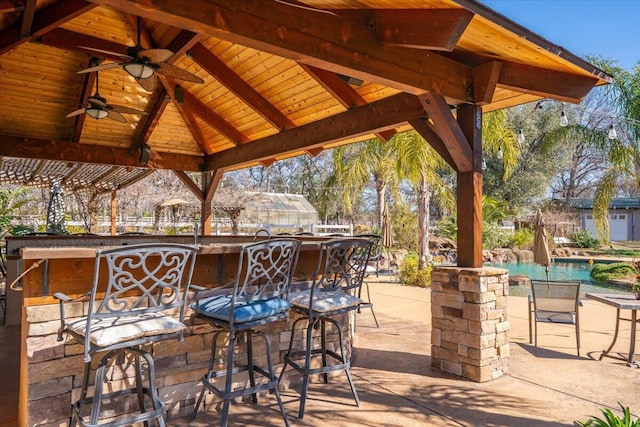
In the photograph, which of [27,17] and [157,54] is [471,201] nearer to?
[157,54]

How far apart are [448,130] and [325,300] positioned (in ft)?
5.93

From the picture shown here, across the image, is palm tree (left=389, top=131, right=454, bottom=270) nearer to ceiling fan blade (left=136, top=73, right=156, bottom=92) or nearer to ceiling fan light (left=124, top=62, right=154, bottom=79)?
ceiling fan blade (left=136, top=73, right=156, bottom=92)

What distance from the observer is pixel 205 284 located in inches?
123

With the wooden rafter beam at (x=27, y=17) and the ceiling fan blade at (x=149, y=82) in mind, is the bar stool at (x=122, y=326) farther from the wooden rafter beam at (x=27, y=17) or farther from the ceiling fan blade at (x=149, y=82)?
the ceiling fan blade at (x=149, y=82)

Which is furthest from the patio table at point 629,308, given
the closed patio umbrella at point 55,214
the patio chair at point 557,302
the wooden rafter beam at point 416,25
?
the closed patio umbrella at point 55,214

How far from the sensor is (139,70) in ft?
13.4

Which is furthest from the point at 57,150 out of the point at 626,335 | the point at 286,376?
the point at 626,335

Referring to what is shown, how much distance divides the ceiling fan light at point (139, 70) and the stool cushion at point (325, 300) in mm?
2609

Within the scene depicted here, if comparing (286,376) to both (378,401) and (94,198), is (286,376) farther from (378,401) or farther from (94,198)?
(94,198)

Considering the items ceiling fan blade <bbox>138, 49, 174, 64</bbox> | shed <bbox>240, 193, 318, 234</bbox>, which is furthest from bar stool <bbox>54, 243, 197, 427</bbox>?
shed <bbox>240, 193, 318, 234</bbox>

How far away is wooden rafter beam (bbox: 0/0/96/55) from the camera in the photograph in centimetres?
368

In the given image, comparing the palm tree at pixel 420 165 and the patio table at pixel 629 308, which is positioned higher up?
the palm tree at pixel 420 165

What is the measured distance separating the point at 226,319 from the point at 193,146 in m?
6.10

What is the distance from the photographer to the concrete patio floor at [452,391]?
2918mm
